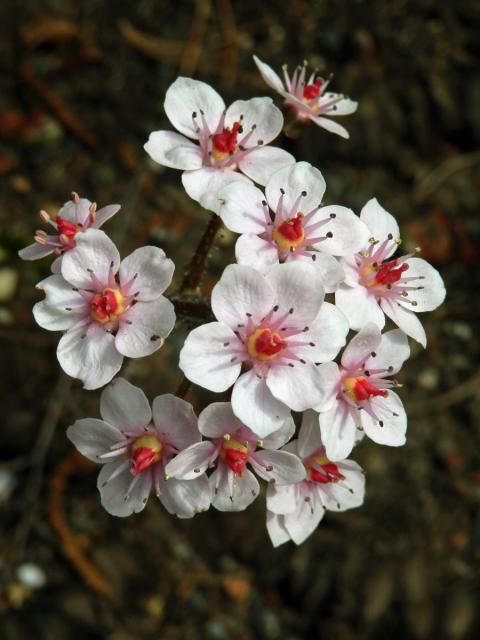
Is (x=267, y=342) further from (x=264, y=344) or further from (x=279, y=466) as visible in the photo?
(x=279, y=466)

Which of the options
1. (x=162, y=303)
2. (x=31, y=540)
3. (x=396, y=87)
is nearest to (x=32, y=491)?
(x=31, y=540)

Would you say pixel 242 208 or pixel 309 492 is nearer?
pixel 242 208

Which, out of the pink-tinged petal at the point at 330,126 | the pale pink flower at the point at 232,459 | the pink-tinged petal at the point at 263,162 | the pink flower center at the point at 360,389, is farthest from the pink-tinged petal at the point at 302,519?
the pink-tinged petal at the point at 330,126

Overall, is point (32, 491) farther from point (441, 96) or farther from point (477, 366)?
point (441, 96)

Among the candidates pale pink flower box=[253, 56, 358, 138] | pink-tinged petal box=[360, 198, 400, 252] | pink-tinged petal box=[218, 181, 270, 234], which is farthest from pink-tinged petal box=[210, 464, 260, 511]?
pale pink flower box=[253, 56, 358, 138]

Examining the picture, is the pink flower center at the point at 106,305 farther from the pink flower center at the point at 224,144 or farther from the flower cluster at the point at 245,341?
the pink flower center at the point at 224,144

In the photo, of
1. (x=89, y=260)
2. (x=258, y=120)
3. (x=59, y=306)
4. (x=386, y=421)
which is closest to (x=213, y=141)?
(x=258, y=120)
